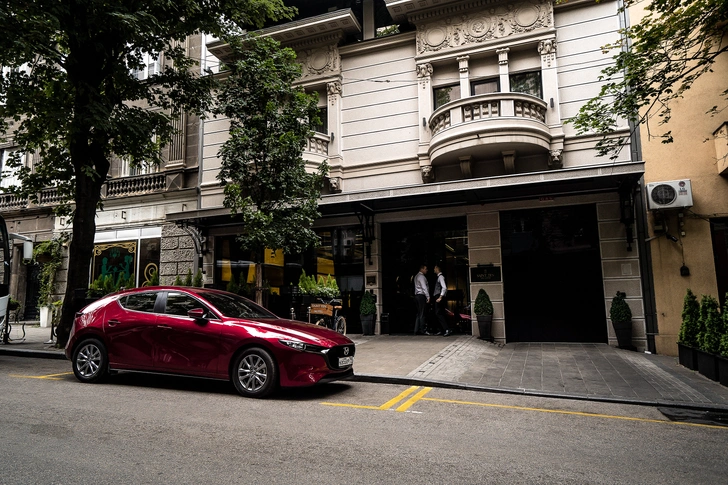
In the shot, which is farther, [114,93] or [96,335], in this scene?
[114,93]

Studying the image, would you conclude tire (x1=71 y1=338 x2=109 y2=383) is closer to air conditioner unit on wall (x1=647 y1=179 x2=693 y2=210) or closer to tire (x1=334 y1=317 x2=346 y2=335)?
tire (x1=334 y1=317 x2=346 y2=335)

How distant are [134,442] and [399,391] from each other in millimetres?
3830

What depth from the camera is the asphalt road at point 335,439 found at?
11.9 feet

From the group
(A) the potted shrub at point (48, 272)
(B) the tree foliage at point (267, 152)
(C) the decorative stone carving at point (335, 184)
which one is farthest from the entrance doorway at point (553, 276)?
(A) the potted shrub at point (48, 272)

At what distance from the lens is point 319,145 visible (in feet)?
48.2

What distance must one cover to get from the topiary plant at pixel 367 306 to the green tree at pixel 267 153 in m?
3.61

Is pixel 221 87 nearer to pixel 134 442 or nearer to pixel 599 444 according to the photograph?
pixel 134 442

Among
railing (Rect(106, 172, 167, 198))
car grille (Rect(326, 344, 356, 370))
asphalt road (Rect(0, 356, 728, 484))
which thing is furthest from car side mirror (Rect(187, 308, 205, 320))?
railing (Rect(106, 172, 167, 198))

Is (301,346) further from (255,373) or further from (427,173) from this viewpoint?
(427,173)

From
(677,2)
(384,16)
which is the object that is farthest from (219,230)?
(677,2)

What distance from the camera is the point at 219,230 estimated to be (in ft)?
53.1

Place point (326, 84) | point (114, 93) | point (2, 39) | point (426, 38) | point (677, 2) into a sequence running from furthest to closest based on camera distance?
point (326, 84) < point (426, 38) < point (114, 93) < point (2, 39) < point (677, 2)

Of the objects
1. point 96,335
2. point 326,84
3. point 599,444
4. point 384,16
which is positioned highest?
point 384,16

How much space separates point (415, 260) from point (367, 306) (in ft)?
6.92
